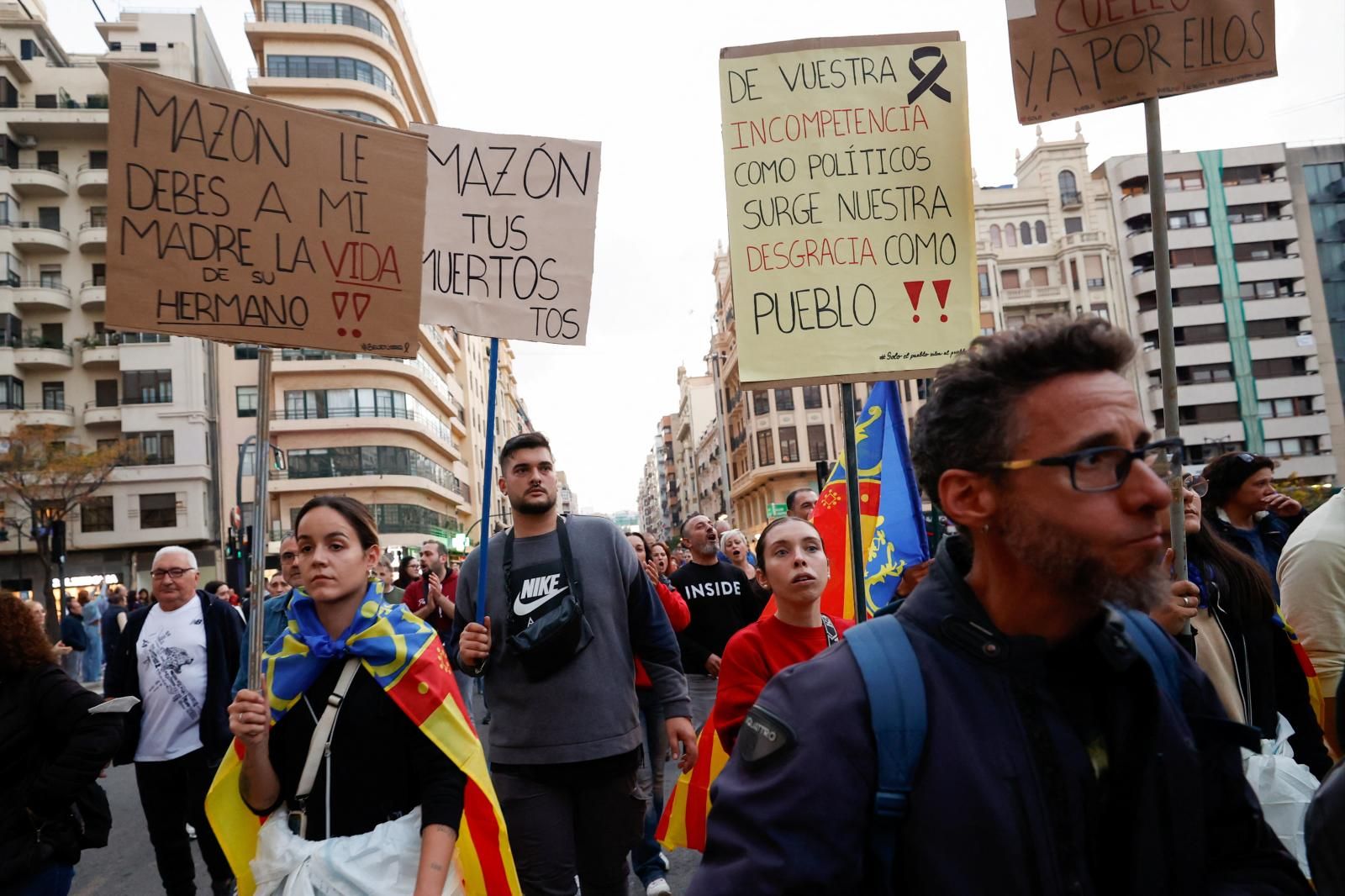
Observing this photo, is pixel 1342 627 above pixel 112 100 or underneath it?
underneath

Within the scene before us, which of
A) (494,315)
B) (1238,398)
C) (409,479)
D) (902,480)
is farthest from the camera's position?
(1238,398)

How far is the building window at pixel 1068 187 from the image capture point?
199ft

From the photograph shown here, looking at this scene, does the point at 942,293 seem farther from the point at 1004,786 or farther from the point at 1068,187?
the point at 1068,187

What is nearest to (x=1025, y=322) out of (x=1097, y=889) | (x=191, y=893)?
(x=1097, y=889)

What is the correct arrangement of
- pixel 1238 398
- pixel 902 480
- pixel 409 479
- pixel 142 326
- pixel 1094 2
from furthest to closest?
pixel 1238 398 < pixel 409 479 < pixel 902 480 < pixel 1094 2 < pixel 142 326

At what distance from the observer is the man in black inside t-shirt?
695 cm

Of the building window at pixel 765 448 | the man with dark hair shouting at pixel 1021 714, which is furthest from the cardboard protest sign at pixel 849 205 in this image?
the building window at pixel 765 448

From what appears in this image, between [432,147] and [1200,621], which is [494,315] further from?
[1200,621]

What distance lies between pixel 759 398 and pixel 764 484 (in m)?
5.48

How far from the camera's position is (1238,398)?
59156 millimetres

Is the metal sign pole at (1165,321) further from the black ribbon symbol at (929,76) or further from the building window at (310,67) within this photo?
the building window at (310,67)

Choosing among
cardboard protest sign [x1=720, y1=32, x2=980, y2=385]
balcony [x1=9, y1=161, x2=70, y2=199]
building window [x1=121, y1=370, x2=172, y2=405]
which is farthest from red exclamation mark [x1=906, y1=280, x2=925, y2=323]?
balcony [x1=9, y1=161, x2=70, y2=199]

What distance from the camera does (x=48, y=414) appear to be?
145 feet

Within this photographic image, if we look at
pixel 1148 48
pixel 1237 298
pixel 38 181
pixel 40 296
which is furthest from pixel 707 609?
pixel 1237 298
